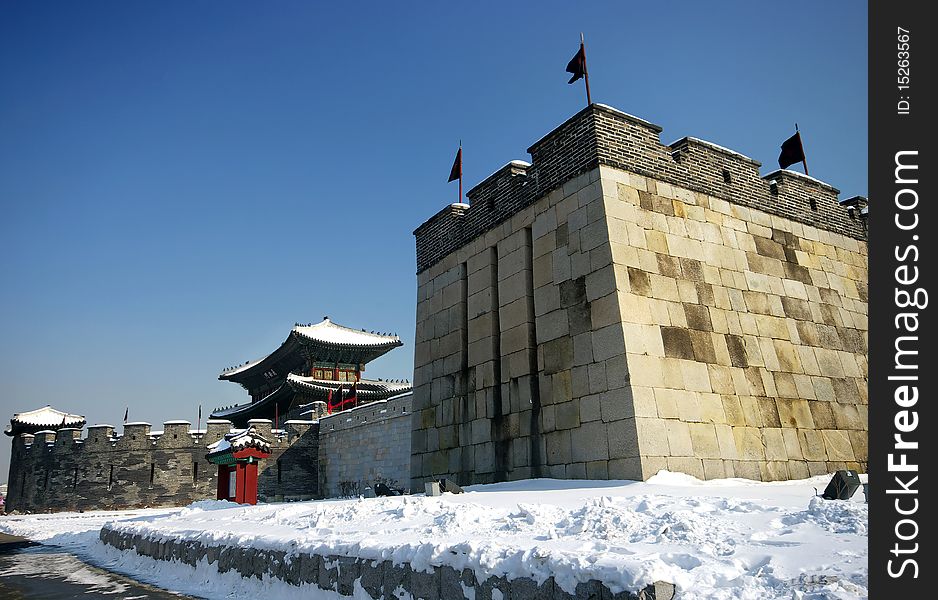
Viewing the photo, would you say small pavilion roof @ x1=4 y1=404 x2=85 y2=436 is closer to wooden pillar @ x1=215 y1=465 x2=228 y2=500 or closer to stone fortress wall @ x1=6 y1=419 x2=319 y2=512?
stone fortress wall @ x1=6 y1=419 x2=319 y2=512

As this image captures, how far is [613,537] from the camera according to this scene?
13.1ft

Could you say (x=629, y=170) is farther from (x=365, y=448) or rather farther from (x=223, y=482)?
(x=365, y=448)

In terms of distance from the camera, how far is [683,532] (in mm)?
3895

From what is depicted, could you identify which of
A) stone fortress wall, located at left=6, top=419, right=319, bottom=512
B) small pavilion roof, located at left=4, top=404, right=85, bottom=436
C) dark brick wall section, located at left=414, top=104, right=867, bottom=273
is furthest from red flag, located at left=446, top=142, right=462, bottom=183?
small pavilion roof, located at left=4, top=404, right=85, bottom=436

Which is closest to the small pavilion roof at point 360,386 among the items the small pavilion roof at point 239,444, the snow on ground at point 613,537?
the small pavilion roof at point 239,444

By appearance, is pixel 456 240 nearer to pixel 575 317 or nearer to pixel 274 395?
pixel 575 317

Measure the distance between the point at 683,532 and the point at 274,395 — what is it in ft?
116

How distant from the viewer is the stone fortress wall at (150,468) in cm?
2811

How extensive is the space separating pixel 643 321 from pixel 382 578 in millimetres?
4718

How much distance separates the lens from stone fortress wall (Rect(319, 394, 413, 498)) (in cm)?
2214

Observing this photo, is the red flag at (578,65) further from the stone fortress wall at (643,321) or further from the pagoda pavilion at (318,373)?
the pagoda pavilion at (318,373)

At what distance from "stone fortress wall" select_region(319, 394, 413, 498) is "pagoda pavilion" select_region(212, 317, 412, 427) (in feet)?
20.7

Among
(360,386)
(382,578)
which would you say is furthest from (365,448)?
(382,578)
